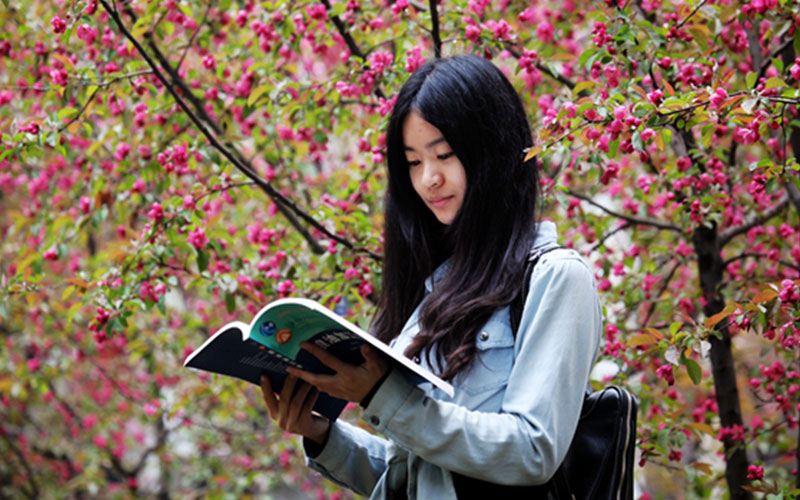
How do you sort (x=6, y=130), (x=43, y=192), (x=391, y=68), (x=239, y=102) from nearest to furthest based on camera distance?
(x=391, y=68)
(x=6, y=130)
(x=239, y=102)
(x=43, y=192)

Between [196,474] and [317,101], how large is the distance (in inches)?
123

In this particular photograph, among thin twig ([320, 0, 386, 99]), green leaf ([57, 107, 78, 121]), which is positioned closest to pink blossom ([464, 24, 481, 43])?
thin twig ([320, 0, 386, 99])

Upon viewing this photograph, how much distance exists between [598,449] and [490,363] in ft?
0.78

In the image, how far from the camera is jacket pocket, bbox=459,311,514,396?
1.45 m

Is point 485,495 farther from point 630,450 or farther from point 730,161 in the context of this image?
point 730,161

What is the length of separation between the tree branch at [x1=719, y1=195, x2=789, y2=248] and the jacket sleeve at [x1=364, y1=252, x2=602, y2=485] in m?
1.78

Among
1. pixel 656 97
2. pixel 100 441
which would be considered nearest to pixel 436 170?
pixel 656 97

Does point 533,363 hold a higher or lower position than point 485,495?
higher

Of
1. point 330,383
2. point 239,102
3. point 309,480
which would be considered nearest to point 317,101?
point 239,102

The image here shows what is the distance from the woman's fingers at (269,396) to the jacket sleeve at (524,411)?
1.01ft

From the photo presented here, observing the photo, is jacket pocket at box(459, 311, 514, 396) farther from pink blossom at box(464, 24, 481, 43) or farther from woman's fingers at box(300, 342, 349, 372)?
pink blossom at box(464, 24, 481, 43)

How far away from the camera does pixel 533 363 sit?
135 centimetres

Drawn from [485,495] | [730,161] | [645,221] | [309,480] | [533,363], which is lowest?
[309,480]

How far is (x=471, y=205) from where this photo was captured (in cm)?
161
